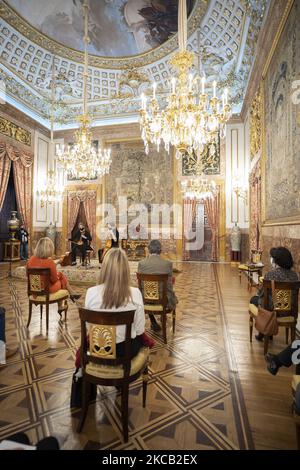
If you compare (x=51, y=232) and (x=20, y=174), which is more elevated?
(x=20, y=174)

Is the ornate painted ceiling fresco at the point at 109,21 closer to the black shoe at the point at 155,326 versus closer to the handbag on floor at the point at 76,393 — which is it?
the black shoe at the point at 155,326

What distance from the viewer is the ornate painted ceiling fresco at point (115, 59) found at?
8664mm

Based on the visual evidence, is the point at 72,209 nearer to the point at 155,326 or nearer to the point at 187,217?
the point at 187,217

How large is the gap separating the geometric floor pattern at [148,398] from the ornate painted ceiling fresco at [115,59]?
28.3 ft

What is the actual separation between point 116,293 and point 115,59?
1259cm

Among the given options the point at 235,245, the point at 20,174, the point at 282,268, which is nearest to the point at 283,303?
the point at 282,268

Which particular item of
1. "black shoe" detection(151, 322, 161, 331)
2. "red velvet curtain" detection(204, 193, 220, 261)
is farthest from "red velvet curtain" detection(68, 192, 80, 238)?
"black shoe" detection(151, 322, 161, 331)

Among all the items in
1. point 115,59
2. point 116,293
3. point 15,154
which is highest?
point 115,59

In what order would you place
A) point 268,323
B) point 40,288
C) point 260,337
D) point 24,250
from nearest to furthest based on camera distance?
point 268,323 → point 260,337 → point 40,288 → point 24,250

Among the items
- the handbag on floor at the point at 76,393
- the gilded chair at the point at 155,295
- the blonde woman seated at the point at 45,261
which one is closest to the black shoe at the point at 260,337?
the gilded chair at the point at 155,295

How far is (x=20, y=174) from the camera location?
12.2m

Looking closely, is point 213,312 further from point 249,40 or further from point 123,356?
point 249,40

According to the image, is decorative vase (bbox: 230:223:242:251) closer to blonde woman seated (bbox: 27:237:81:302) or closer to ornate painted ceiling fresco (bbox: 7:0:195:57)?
ornate painted ceiling fresco (bbox: 7:0:195:57)
